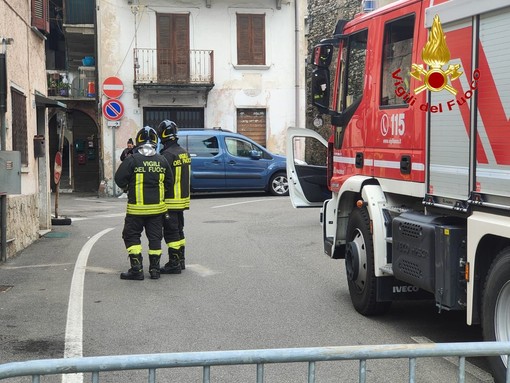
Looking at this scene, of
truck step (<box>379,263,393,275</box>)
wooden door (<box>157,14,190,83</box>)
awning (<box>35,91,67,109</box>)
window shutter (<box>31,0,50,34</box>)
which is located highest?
wooden door (<box>157,14,190,83</box>)

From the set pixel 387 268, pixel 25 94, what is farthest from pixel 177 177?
pixel 25 94

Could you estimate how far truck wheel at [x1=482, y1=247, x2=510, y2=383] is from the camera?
172 inches

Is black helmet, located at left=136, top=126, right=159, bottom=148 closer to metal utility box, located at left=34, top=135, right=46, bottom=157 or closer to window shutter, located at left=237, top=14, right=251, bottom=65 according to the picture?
metal utility box, located at left=34, top=135, right=46, bottom=157

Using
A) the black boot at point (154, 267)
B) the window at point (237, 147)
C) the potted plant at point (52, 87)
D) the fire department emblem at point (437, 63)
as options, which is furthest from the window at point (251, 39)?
the fire department emblem at point (437, 63)

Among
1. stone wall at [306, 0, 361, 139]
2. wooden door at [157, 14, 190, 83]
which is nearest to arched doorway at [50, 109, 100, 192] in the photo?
wooden door at [157, 14, 190, 83]

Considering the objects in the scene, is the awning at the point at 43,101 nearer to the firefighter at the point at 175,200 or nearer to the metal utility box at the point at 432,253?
the firefighter at the point at 175,200

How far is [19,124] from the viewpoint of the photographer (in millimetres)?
11492

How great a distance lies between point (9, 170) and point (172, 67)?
15.6 meters

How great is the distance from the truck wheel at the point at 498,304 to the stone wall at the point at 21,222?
7439 mm

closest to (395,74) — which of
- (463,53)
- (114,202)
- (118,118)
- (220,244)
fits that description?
(463,53)

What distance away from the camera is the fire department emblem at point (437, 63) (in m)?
5.14

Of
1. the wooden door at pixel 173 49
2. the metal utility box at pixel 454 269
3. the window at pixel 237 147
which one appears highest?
the wooden door at pixel 173 49

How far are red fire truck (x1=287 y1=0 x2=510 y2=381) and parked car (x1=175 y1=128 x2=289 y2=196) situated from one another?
12851mm

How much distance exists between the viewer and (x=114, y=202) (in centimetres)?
2056
